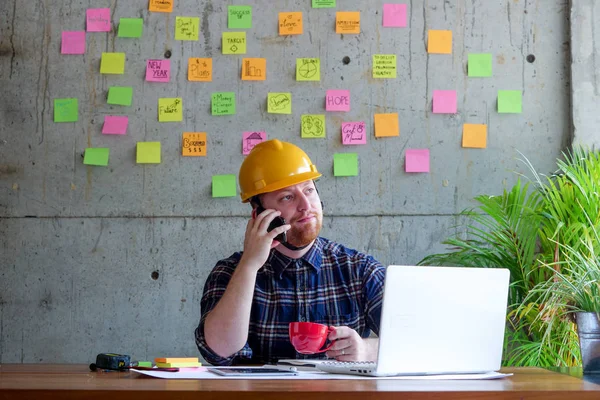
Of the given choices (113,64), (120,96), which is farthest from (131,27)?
(120,96)

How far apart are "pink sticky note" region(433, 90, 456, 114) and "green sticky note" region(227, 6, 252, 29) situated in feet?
2.90

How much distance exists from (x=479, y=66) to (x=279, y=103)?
0.90m

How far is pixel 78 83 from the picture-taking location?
3.61 meters

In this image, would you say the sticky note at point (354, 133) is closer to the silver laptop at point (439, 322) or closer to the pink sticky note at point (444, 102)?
the pink sticky note at point (444, 102)

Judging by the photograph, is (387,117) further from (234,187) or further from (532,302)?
(532,302)

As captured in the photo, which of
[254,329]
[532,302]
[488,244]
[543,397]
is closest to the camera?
[543,397]

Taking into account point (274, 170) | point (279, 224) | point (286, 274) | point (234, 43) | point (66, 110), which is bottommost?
point (286, 274)

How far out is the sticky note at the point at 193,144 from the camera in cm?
356

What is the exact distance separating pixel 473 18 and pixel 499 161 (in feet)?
2.13

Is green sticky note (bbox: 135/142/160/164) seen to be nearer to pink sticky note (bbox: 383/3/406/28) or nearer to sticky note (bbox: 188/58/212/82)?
sticky note (bbox: 188/58/212/82)

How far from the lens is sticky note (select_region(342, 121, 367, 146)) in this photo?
354 centimetres

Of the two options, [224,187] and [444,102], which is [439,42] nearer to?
[444,102]

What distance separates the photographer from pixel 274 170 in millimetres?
2562

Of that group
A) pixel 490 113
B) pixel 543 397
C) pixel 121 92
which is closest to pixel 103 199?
pixel 121 92
